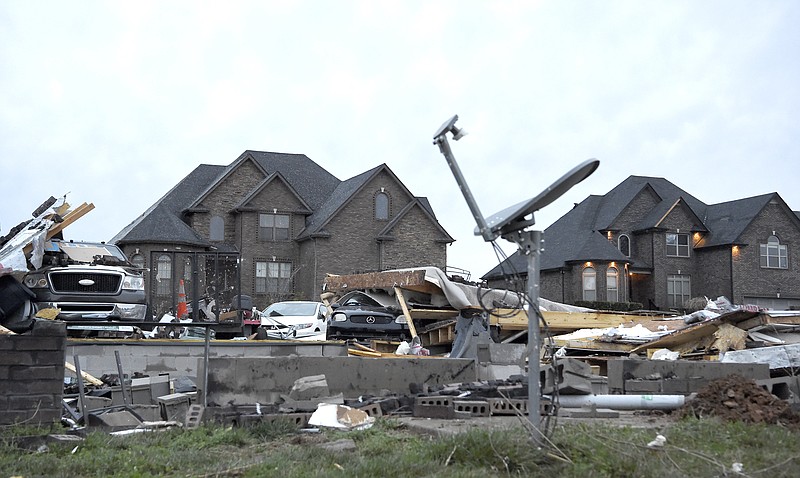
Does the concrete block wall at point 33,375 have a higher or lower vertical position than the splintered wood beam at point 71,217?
lower

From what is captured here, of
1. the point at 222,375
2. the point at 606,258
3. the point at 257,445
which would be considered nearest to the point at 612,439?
the point at 257,445

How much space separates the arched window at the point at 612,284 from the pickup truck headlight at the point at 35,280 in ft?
118

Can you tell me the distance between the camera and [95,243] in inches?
687

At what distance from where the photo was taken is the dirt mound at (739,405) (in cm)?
801

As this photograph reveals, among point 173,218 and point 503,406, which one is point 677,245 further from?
point 503,406

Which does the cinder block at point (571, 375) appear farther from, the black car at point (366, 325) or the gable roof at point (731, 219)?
the gable roof at point (731, 219)

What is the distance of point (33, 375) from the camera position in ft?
27.8

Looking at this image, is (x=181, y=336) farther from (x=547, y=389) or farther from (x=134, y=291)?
(x=547, y=389)

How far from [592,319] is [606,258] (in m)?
25.7

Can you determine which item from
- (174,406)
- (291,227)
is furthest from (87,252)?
(291,227)

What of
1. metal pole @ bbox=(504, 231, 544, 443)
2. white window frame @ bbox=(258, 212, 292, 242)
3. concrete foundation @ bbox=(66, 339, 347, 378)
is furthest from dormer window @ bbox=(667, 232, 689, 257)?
metal pole @ bbox=(504, 231, 544, 443)

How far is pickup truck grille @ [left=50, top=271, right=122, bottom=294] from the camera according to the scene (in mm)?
15508

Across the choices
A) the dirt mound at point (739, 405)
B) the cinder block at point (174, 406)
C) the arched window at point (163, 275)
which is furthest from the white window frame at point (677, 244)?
the cinder block at point (174, 406)

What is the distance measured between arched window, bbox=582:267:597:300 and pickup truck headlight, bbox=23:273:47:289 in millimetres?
35636
